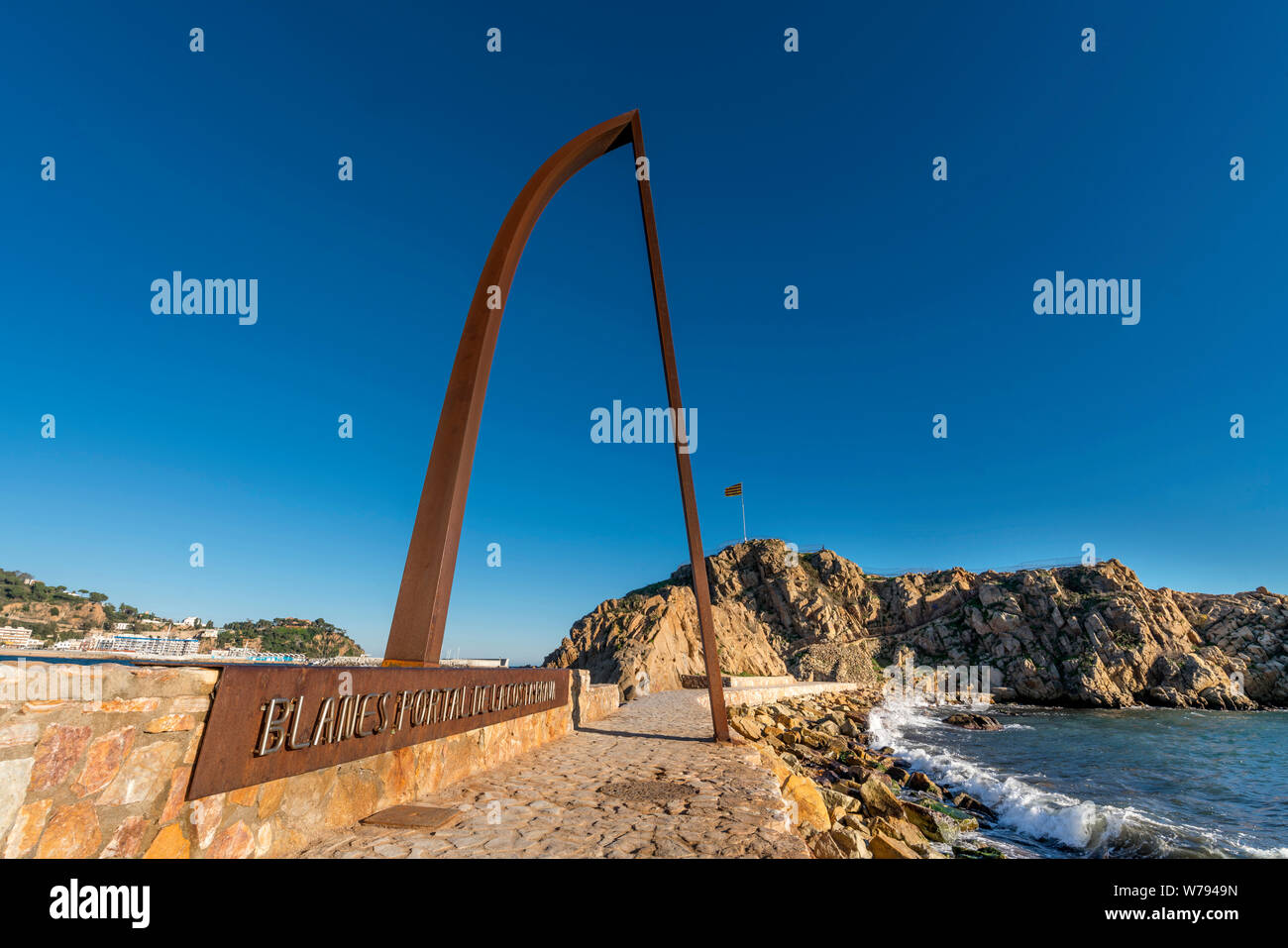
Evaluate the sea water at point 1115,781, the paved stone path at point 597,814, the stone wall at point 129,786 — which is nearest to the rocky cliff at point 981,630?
the sea water at point 1115,781

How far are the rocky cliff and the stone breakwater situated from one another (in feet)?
50.7

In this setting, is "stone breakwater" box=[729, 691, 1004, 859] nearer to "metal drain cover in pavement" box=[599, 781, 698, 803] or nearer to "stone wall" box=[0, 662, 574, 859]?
"metal drain cover in pavement" box=[599, 781, 698, 803]

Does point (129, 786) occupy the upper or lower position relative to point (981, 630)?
upper

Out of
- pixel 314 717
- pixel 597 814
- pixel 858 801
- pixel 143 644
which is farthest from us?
pixel 858 801

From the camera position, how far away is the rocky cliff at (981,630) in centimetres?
4150

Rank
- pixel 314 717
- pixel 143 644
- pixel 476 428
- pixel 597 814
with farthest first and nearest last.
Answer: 1. pixel 143 644
2. pixel 476 428
3. pixel 597 814
4. pixel 314 717

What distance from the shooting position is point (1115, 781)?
17.4 m

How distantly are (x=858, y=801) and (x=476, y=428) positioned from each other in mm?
9960

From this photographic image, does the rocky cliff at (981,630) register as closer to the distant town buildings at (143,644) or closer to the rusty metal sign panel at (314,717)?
the distant town buildings at (143,644)

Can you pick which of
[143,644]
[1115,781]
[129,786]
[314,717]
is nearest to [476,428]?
[314,717]

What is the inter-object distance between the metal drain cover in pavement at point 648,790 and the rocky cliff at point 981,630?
2688cm

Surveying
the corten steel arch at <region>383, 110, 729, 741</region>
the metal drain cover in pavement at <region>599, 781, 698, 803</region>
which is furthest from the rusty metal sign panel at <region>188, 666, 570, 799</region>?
the metal drain cover in pavement at <region>599, 781, 698, 803</region>

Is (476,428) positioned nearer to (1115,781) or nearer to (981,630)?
(1115,781)

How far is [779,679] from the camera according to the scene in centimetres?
3769
